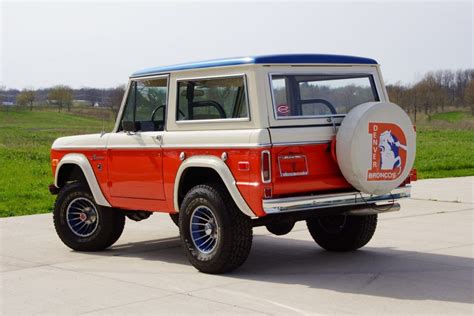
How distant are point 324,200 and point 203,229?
1.24 meters

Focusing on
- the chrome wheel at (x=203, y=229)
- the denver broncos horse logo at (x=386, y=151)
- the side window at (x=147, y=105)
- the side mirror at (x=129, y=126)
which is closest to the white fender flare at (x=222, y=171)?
the chrome wheel at (x=203, y=229)

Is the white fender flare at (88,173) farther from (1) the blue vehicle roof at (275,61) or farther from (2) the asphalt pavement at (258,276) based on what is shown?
(1) the blue vehicle roof at (275,61)

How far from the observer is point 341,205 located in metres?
7.88

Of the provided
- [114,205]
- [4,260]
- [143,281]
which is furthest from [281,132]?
[4,260]

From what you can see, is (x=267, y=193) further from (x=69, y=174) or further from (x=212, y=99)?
(x=69, y=174)

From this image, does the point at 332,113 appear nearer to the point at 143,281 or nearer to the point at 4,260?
the point at 143,281

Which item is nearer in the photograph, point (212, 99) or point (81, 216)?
point (212, 99)

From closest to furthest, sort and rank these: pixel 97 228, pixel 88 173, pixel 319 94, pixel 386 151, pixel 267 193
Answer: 1. pixel 267 193
2. pixel 386 151
3. pixel 319 94
4. pixel 88 173
5. pixel 97 228

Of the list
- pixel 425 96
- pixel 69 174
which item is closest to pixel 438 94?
pixel 425 96

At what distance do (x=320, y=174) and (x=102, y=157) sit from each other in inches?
108

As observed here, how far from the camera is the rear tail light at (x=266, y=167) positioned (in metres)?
7.33

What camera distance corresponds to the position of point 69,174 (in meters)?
10.0

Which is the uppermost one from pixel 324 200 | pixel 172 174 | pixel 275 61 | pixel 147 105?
pixel 275 61

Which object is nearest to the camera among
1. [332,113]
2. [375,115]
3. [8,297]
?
[8,297]
